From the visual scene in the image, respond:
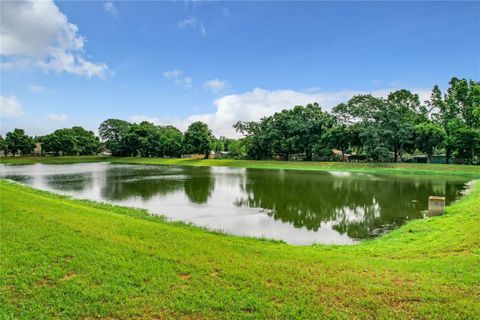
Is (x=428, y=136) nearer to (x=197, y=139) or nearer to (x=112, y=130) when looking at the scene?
(x=197, y=139)

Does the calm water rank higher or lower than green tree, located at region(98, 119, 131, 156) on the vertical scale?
lower

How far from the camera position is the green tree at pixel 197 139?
261ft

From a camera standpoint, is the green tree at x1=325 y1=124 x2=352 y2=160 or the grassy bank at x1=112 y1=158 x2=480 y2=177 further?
the green tree at x1=325 y1=124 x2=352 y2=160

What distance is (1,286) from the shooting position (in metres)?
5.56

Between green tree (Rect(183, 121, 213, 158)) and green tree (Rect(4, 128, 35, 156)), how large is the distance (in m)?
50.1

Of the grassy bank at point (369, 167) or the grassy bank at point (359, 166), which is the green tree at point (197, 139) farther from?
the grassy bank at point (369, 167)

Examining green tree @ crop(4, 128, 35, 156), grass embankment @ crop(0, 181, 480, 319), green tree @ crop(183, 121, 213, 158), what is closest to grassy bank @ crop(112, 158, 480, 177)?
green tree @ crop(183, 121, 213, 158)

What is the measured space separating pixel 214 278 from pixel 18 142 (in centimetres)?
10770

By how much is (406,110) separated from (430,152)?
1131cm

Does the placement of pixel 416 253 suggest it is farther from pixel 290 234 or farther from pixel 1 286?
pixel 1 286

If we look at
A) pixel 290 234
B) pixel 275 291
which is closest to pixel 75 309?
pixel 275 291

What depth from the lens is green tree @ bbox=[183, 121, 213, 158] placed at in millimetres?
79688

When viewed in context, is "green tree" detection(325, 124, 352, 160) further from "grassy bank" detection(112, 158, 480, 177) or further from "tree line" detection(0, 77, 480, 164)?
"grassy bank" detection(112, 158, 480, 177)

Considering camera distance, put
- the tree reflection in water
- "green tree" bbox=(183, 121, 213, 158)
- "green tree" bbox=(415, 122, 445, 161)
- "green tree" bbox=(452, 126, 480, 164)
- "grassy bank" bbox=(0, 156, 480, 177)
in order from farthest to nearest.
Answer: "green tree" bbox=(183, 121, 213, 158) < "green tree" bbox=(415, 122, 445, 161) < "green tree" bbox=(452, 126, 480, 164) < "grassy bank" bbox=(0, 156, 480, 177) < the tree reflection in water
